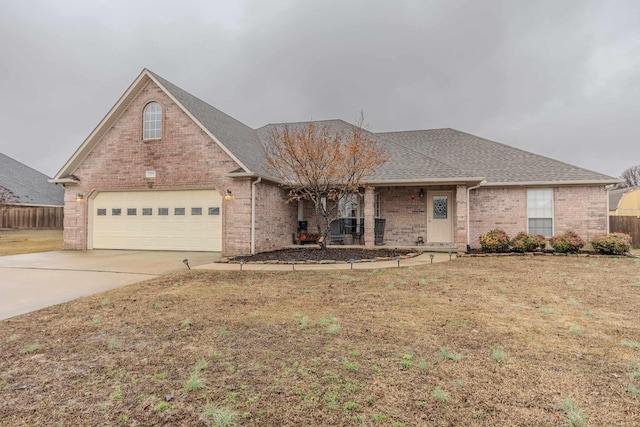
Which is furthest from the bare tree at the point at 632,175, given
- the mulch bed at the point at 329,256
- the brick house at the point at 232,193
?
the mulch bed at the point at 329,256

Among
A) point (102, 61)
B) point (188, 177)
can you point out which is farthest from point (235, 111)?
point (188, 177)

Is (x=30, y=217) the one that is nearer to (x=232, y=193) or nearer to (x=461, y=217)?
(x=232, y=193)

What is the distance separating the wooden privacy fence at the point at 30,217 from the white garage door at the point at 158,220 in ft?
50.8

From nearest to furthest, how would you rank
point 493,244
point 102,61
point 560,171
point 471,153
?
point 493,244
point 560,171
point 471,153
point 102,61

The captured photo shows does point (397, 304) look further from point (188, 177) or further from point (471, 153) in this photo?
point (471, 153)

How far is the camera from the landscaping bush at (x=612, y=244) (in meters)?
12.0

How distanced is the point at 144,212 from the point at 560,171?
17067 mm

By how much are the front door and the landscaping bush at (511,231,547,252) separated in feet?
8.70

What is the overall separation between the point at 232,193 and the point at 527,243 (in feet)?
35.6

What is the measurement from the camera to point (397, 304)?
5.88 meters

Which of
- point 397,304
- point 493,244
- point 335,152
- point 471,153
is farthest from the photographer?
point 471,153

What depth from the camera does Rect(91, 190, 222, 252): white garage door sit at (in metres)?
13.6

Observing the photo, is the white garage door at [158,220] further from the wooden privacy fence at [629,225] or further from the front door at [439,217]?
the wooden privacy fence at [629,225]

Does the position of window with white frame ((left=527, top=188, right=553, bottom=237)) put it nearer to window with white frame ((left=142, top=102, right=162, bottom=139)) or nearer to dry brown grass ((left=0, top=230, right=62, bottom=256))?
window with white frame ((left=142, top=102, right=162, bottom=139))
